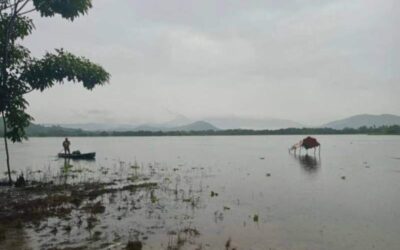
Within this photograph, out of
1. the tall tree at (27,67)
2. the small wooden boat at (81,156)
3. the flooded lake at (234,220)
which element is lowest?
the flooded lake at (234,220)

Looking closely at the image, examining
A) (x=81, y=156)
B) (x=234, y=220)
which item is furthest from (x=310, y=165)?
(x=234, y=220)

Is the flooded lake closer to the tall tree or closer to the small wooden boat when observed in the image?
the tall tree

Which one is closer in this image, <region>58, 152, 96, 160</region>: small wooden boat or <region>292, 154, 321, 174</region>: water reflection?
<region>292, 154, 321, 174</region>: water reflection

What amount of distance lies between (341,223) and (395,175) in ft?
84.2

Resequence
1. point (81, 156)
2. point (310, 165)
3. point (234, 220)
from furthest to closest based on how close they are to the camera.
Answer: point (310, 165), point (81, 156), point (234, 220)

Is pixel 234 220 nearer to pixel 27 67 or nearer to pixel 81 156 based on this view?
pixel 27 67

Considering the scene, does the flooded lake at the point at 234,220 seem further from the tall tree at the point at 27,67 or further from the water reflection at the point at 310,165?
the water reflection at the point at 310,165

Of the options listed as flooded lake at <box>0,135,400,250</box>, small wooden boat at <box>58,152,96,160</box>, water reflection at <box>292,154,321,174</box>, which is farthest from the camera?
small wooden boat at <box>58,152,96,160</box>

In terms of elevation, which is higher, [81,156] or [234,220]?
[81,156]

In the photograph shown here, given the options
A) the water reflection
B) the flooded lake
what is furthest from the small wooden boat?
the water reflection

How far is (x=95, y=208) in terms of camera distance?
2038cm

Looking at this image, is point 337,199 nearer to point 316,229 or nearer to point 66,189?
point 316,229

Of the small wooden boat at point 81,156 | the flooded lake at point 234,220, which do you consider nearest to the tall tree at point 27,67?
the flooded lake at point 234,220

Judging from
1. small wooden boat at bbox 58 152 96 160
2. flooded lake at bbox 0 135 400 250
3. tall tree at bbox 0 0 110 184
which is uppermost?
tall tree at bbox 0 0 110 184
